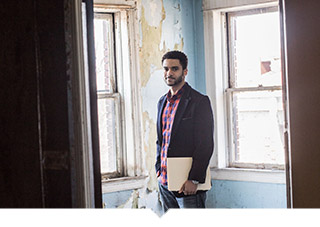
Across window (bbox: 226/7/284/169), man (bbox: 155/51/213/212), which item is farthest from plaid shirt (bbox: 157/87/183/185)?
window (bbox: 226/7/284/169)

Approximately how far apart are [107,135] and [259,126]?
1.40 m

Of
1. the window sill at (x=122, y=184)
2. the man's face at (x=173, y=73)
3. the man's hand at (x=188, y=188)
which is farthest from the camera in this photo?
the window sill at (x=122, y=184)

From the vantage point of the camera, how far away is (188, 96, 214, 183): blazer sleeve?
9.53 feet

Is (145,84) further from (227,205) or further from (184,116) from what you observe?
(227,205)

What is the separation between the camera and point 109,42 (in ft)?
12.1

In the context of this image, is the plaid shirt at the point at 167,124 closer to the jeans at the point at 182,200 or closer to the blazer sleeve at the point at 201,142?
the jeans at the point at 182,200

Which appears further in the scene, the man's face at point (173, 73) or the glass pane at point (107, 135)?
the glass pane at point (107, 135)

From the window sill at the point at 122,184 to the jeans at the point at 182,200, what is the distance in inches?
23.1

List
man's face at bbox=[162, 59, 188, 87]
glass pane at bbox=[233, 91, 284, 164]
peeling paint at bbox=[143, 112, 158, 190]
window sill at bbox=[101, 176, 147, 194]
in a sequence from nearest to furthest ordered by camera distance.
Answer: man's face at bbox=[162, 59, 188, 87] → window sill at bbox=[101, 176, 147, 194] → peeling paint at bbox=[143, 112, 158, 190] → glass pane at bbox=[233, 91, 284, 164]

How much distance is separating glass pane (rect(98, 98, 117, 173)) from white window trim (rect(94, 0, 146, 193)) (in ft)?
0.29

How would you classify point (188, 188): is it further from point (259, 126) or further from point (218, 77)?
point (218, 77)

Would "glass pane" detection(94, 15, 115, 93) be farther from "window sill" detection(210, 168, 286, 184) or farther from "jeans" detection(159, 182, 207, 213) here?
"window sill" detection(210, 168, 286, 184)

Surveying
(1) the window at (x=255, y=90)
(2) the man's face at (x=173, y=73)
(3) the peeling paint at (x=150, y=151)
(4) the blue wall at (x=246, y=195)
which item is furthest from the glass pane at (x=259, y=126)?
(2) the man's face at (x=173, y=73)

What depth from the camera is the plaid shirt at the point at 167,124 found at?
10.1 ft
